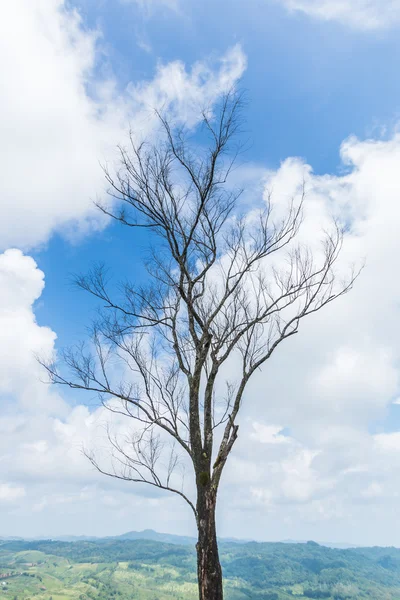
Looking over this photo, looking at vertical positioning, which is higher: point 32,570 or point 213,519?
point 213,519

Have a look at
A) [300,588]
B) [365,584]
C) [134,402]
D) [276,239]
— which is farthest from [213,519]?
[365,584]

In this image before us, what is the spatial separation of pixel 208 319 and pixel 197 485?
2.88m

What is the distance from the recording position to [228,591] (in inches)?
6540

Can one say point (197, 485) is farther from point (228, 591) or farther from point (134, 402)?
point (228, 591)

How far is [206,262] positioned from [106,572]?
209 metres

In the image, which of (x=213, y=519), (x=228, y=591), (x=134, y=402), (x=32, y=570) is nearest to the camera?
(x=213, y=519)

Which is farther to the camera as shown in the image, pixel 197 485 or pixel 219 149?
pixel 219 149

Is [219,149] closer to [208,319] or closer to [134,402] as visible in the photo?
[208,319]

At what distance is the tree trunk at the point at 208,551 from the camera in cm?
654

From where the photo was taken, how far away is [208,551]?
6.66 meters

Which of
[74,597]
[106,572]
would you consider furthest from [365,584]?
[74,597]

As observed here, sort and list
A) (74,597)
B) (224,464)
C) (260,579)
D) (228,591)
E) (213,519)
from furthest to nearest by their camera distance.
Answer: (260,579)
(228,591)
(74,597)
(224,464)
(213,519)

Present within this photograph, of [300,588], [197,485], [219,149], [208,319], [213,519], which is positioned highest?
[219,149]

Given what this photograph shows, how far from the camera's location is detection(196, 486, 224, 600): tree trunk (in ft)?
21.4
